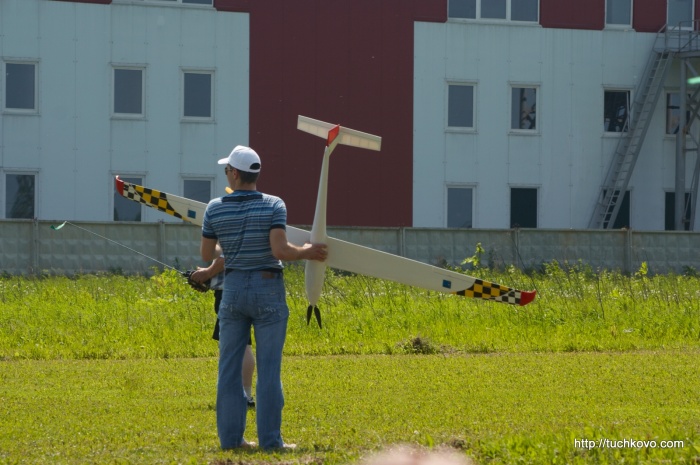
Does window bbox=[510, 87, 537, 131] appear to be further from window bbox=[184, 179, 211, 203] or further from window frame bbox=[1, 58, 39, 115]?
window frame bbox=[1, 58, 39, 115]

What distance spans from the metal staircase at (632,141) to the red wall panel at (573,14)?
2.07 m

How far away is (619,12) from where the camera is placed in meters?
34.3

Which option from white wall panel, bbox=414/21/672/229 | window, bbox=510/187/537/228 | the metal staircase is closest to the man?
white wall panel, bbox=414/21/672/229

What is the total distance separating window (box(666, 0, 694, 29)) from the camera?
34438 mm

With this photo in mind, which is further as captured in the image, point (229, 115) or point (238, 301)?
point (229, 115)

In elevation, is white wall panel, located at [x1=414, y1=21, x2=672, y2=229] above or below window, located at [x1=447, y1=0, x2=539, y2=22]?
below

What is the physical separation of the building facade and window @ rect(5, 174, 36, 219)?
0.18 feet

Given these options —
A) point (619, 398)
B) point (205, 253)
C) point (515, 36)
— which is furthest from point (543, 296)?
point (515, 36)

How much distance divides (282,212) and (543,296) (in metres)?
11.1

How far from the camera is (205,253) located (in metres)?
7.87

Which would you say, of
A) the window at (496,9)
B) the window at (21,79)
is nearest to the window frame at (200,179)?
the window at (21,79)

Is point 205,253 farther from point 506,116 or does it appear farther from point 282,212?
point 506,116

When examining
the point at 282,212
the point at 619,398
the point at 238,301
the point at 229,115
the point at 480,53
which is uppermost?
the point at 480,53

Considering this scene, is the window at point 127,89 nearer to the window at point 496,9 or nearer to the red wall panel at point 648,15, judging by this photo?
the window at point 496,9
